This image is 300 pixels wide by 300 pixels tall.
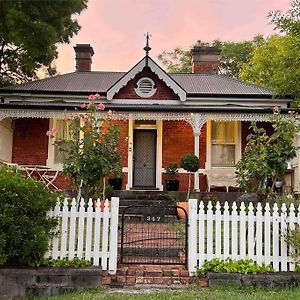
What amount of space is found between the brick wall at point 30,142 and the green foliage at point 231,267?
10987 millimetres

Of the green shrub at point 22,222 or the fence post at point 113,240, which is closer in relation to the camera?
the green shrub at point 22,222

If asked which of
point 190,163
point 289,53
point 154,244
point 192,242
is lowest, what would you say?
point 154,244

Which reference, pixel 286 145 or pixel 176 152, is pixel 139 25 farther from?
pixel 286 145

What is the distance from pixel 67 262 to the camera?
6414mm

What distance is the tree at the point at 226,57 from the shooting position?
44281mm

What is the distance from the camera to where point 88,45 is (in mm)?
21875

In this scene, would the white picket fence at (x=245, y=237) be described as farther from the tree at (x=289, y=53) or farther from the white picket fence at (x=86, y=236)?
the tree at (x=289, y=53)

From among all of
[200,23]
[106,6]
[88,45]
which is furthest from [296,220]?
[88,45]

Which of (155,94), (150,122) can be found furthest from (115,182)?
(155,94)

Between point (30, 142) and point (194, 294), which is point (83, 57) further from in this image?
point (194, 294)

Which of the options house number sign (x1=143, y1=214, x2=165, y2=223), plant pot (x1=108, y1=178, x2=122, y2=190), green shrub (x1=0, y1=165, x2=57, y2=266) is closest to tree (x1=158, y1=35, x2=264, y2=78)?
plant pot (x1=108, y1=178, x2=122, y2=190)

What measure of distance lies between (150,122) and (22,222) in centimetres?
1086

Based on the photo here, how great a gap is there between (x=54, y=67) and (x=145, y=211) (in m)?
15.0

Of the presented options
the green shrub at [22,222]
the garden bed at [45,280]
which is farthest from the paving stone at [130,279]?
the green shrub at [22,222]
